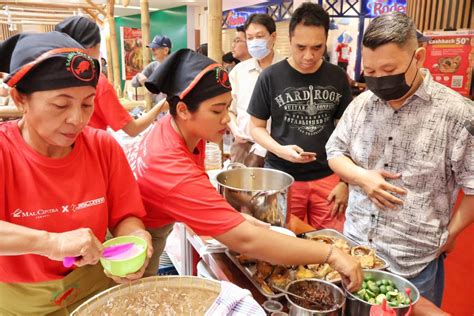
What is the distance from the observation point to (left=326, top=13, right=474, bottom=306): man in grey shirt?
1.61 metres

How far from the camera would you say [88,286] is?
58.4 inches

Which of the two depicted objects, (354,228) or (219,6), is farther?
(219,6)

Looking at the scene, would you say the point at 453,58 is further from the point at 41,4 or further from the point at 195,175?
the point at 41,4

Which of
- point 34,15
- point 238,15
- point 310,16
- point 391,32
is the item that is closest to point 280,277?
point 391,32

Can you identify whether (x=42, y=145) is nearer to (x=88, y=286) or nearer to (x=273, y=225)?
(x=88, y=286)

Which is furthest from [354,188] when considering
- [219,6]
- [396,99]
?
[219,6]

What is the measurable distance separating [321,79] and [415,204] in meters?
1.16

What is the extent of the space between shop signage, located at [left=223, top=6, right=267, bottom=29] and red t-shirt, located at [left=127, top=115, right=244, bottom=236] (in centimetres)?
844

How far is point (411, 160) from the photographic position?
66.8 inches

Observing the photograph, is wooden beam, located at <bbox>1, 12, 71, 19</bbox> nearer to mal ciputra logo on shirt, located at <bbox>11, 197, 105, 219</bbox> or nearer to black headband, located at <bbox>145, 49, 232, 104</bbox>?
black headband, located at <bbox>145, 49, 232, 104</bbox>

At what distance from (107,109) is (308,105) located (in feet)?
4.83

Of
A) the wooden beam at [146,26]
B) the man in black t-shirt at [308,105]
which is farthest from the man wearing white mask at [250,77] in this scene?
the wooden beam at [146,26]

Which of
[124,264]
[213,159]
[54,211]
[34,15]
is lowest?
[213,159]

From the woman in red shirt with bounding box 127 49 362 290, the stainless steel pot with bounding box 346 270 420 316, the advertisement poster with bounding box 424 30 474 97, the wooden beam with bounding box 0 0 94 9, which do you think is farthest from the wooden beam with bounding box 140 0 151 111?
the stainless steel pot with bounding box 346 270 420 316
